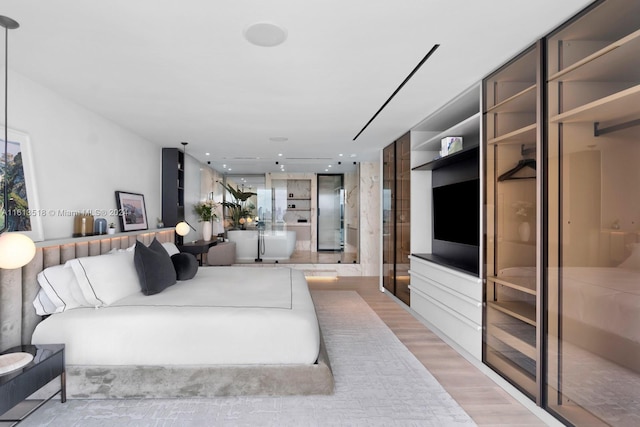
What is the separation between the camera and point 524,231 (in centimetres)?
236

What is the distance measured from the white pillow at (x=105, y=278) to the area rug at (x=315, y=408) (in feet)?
2.35

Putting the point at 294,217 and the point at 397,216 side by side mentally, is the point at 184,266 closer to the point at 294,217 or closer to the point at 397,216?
the point at 397,216

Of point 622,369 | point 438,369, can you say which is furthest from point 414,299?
point 622,369

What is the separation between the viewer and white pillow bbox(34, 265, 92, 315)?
2.49 metres

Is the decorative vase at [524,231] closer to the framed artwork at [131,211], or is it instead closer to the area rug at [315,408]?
the area rug at [315,408]

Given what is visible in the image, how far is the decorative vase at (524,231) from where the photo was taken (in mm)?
2312

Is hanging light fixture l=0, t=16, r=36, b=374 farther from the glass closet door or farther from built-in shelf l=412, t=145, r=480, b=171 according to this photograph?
the glass closet door

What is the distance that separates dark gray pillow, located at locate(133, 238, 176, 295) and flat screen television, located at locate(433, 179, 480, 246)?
3.00m

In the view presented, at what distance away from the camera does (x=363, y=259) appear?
23.4 feet

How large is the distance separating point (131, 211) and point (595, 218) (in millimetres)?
4718

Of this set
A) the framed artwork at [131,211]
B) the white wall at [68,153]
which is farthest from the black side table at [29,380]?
the framed artwork at [131,211]

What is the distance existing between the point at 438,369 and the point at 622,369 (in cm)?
138

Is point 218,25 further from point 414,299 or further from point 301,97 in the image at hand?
point 414,299

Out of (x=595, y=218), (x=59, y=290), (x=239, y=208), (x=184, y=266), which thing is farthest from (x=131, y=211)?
(x=595, y=218)
